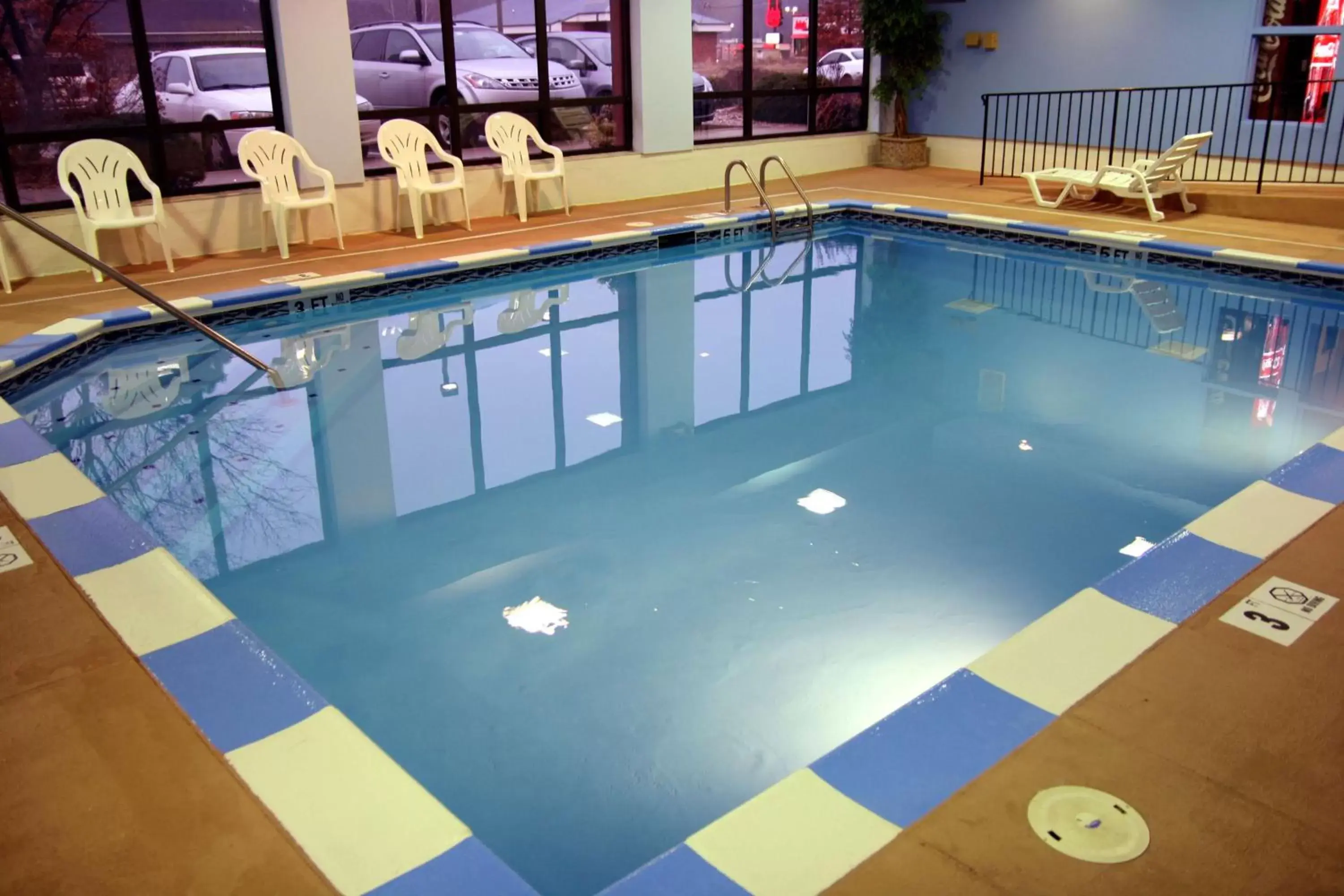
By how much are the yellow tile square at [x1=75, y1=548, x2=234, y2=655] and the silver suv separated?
251 inches

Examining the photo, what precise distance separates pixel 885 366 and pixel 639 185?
4.90 metres

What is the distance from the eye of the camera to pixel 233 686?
240 centimetres

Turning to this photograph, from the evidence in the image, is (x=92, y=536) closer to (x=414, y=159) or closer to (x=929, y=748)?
(x=929, y=748)

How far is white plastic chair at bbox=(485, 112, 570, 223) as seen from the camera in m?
8.59

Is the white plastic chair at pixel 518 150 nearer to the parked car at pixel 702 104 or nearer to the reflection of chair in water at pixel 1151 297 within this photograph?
the parked car at pixel 702 104

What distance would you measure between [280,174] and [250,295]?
1.54 m

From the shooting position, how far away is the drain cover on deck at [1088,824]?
1797mm

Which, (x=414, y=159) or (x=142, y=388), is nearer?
(x=142, y=388)

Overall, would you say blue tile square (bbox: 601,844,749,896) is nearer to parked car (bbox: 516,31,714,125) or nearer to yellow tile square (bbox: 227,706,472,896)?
yellow tile square (bbox: 227,706,472,896)

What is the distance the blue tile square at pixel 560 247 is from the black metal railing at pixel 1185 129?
13.8ft

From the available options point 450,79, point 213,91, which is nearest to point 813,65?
point 450,79

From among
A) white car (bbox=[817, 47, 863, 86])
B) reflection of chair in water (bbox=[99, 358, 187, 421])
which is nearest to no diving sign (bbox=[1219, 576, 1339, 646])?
reflection of chair in water (bbox=[99, 358, 187, 421])

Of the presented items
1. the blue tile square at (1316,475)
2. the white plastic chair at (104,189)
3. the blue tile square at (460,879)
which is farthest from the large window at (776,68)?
the blue tile square at (460,879)

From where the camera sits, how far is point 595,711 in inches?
110
